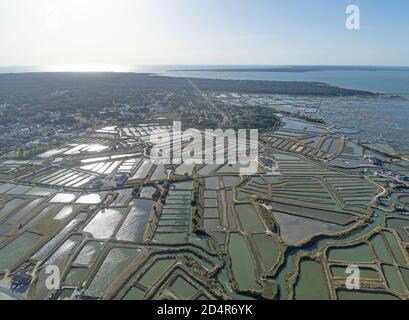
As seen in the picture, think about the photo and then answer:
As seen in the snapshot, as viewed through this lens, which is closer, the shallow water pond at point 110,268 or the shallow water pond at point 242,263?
the shallow water pond at point 110,268

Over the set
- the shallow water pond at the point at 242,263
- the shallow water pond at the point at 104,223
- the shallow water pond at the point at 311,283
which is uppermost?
the shallow water pond at the point at 104,223

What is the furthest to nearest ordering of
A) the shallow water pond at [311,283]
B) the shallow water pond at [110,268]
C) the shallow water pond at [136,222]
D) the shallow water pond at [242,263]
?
the shallow water pond at [136,222] → the shallow water pond at [242,263] → the shallow water pond at [110,268] → the shallow water pond at [311,283]

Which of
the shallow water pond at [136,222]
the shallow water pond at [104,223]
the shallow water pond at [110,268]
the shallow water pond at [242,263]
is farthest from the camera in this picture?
the shallow water pond at [104,223]

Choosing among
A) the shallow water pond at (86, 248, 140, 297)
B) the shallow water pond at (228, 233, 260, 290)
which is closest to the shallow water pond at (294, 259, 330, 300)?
the shallow water pond at (228, 233, 260, 290)

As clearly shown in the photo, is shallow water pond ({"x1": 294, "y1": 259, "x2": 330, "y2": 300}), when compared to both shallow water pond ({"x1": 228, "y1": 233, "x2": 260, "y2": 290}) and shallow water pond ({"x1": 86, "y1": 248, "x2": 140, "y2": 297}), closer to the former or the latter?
shallow water pond ({"x1": 228, "y1": 233, "x2": 260, "y2": 290})

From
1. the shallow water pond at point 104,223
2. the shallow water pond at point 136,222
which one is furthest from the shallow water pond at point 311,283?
the shallow water pond at point 104,223

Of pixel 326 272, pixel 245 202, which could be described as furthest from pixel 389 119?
pixel 326 272

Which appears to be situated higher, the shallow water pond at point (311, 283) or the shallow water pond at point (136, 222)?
the shallow water pond at point (136, 222)

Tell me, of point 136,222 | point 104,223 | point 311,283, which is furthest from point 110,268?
point 311,283

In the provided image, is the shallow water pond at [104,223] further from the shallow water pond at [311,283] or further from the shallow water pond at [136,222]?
the shallow water pond at [311,283]

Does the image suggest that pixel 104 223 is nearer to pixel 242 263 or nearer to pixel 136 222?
pixel 136 222
